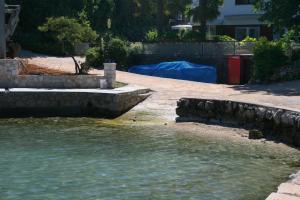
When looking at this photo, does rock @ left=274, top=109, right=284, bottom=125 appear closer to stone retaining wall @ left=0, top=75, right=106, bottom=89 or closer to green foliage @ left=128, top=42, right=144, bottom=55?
stone retaining wall @ left=0, top=75, right=106, bottom=89

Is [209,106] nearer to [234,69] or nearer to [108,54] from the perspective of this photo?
[234,69]

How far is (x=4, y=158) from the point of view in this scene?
14.7 meters

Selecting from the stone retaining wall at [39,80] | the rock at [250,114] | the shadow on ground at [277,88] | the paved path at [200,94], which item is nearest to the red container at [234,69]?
the shadow on ground at [277,88]

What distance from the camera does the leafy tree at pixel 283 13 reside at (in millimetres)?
29844

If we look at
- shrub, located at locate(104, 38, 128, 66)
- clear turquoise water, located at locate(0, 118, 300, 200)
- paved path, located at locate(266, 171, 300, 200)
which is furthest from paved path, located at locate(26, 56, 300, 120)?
paved path, located at locate(266, 171, 300, 200)

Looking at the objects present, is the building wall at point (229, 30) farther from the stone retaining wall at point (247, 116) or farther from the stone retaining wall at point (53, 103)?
the stone retaining wall at point (247, 116)

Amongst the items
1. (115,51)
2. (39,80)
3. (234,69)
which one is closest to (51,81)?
(39,80)

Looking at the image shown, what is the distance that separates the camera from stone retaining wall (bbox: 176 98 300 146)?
662 inches

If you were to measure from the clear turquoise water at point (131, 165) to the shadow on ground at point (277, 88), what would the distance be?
691 centimetres

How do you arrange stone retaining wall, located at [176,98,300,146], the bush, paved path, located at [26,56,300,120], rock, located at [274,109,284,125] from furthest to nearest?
the bush, paved path, located at [26,56,300,120], rock, located at [274,109,284,125], stone retaining wall, located at [176,98,300,146]

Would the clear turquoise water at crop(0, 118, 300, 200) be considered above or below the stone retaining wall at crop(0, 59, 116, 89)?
below

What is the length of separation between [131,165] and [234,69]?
18.1 meters

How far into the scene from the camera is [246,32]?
47031 mm

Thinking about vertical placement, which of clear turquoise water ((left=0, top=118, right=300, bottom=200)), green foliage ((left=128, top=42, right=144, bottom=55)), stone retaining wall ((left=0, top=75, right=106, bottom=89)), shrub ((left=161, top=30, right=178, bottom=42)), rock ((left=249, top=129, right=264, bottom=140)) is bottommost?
clear turquoise water ((left=0, top=118, right=300, bottom=200))
